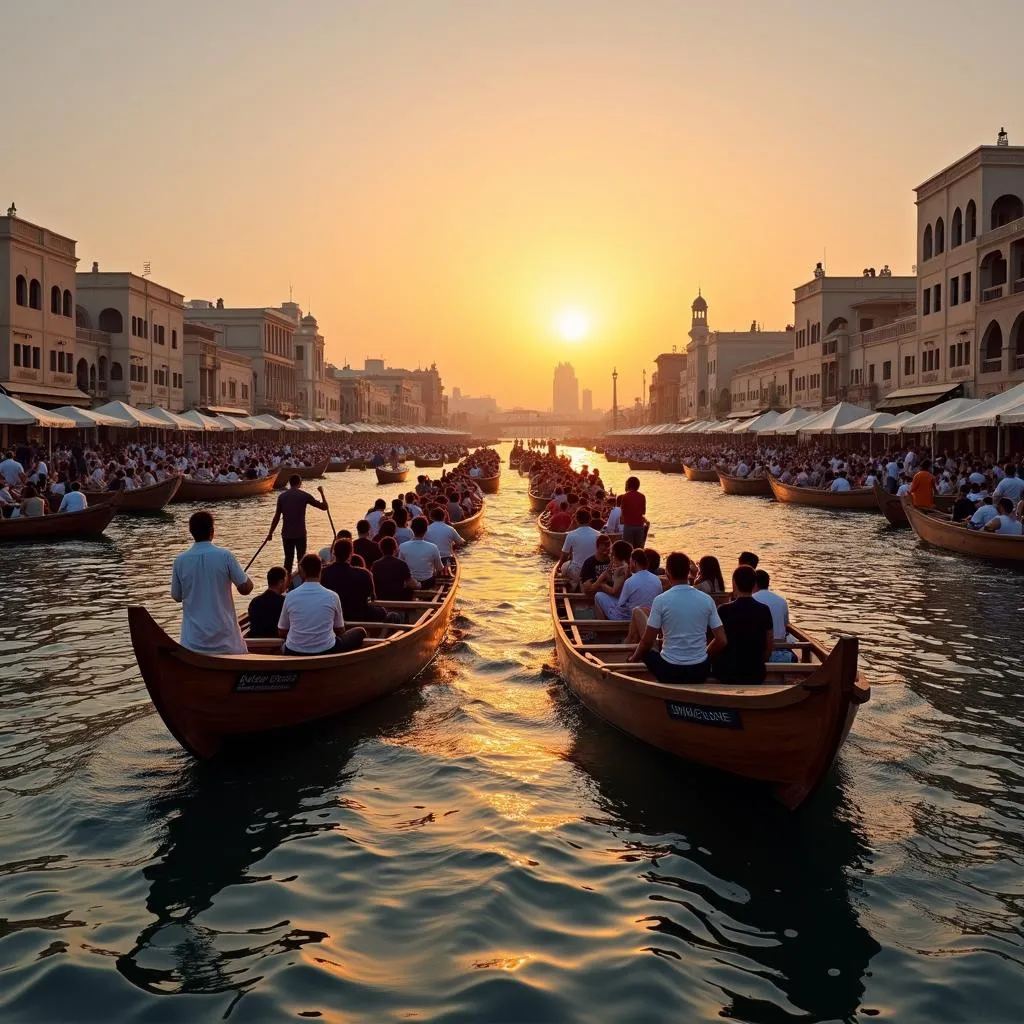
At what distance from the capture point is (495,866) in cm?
756

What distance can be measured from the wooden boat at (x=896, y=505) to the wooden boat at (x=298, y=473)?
3059 centimetres

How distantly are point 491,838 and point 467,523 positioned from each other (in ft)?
66.8

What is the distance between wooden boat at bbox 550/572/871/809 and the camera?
7547 millimetres

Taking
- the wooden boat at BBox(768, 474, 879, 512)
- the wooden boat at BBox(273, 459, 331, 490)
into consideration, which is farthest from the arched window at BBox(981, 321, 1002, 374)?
the wooden boat at BBox(273, 459, 331, 490)

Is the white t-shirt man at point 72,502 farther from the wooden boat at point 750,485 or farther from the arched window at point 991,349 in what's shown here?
the arched window at point 991,349

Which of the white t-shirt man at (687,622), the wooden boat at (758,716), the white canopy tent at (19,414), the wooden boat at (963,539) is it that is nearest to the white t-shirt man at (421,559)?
the wooden boat at (758,716)

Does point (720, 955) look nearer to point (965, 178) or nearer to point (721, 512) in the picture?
point (721, 512)

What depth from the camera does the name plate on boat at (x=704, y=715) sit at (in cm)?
820

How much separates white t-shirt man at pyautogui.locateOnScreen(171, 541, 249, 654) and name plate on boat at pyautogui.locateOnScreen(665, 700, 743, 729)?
4000 millimetres

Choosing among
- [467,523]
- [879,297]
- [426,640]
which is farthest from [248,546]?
[879,297]

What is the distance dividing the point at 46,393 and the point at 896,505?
135 feet

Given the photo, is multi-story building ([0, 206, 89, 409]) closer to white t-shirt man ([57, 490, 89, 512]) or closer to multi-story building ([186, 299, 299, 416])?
white t-shirt man ([57, 490, 89, 512])

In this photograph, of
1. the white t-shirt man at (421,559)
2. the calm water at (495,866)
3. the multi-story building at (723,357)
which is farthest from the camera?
the multi-story building at (723,357)

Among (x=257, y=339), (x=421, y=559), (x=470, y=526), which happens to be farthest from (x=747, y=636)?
(x=257, y=339)
